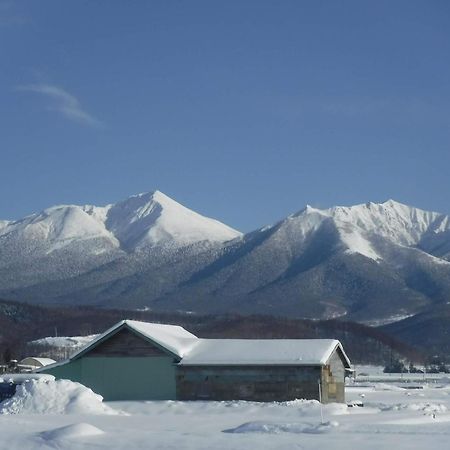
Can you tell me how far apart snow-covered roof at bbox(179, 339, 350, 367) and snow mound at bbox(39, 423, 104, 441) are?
15171mm

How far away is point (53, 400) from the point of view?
30266 mm

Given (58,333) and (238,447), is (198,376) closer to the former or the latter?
(238,447)

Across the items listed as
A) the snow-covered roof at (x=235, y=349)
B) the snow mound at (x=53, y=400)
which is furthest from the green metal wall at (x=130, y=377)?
the snow mound at (x=53, y=400)

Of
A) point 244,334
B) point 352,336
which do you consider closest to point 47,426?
point 244,334

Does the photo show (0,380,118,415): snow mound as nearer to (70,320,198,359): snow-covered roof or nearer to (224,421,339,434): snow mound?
(70,320,198,359): snow-covered roof

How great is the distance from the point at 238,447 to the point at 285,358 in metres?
17.5

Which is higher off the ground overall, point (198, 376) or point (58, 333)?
point (58, 333)

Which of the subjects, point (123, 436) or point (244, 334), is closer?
point (123, 436)

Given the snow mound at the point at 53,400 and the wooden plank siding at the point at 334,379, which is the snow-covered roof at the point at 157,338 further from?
the snow mound at the point at 53,400

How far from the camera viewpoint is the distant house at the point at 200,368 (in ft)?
119

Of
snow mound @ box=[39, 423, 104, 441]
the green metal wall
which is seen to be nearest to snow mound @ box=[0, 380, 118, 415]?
the green metal wall

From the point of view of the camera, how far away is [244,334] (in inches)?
6496

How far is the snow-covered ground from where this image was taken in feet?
65.6

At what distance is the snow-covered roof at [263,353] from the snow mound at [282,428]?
39.1 feet
